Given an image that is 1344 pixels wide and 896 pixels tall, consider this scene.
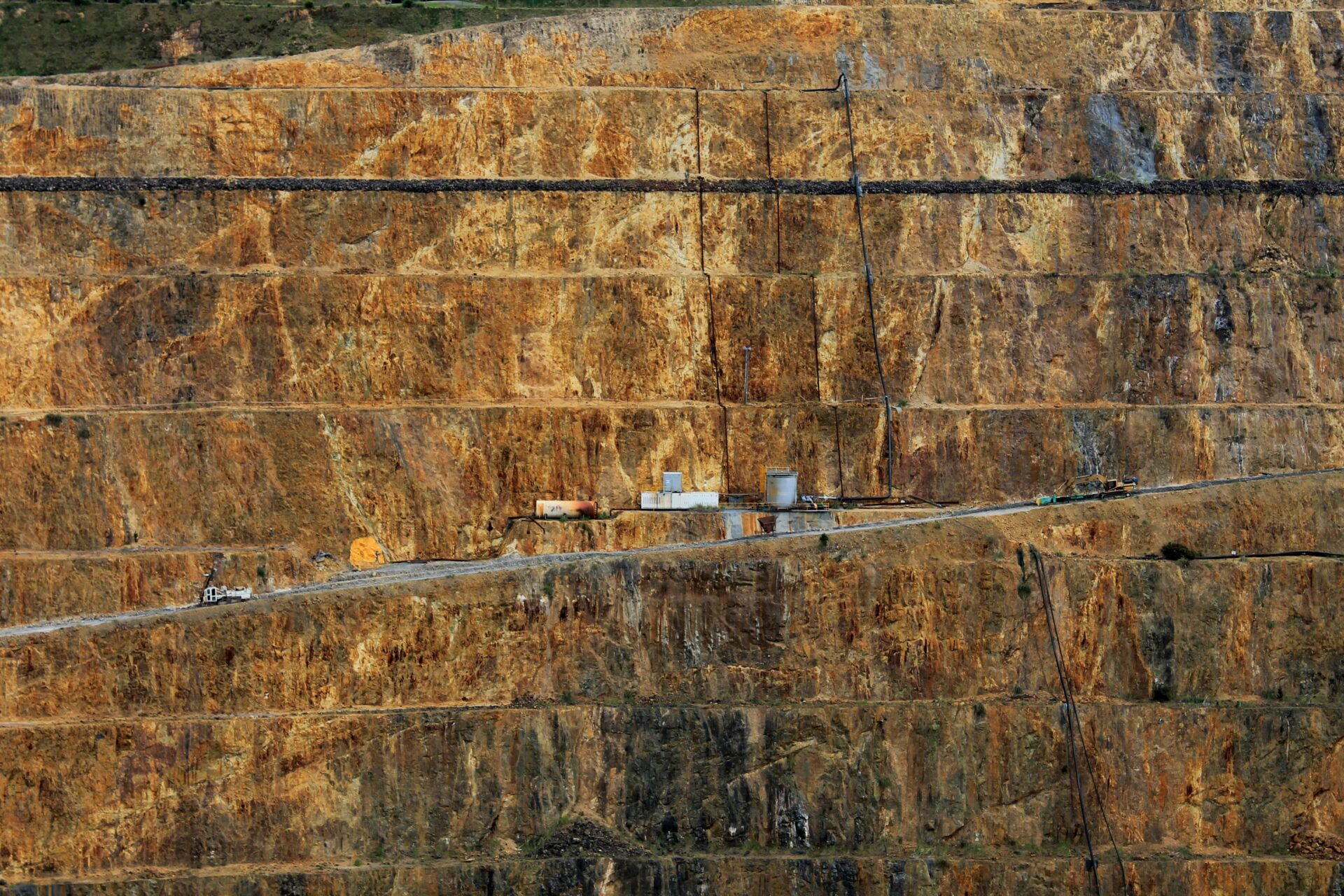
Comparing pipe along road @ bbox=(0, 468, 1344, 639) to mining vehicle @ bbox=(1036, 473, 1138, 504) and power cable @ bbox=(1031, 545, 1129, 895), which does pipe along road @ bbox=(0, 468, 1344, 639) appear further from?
power cable @ bbox=(1031, 545, 1129, 895)

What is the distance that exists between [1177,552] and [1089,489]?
143 inches

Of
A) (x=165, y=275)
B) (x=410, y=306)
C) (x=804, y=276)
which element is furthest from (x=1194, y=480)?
(x=165, y=275)

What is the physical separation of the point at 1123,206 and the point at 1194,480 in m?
9.10

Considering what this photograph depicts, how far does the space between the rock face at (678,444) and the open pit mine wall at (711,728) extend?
0.13m

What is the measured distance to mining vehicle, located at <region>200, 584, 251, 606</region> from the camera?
64.8m

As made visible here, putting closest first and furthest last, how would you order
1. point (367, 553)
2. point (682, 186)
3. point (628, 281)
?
point (367, 553) → point (628, 281) → point (682, 186)

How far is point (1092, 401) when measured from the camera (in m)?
70.6

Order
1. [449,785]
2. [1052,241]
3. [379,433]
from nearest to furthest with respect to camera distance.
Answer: [449,785] → [379,433] → [1052,241]

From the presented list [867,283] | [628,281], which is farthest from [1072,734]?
[628,281]

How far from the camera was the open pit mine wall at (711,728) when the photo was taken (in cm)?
6216

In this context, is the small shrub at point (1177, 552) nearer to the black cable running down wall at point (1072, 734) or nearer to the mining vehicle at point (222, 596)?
the black cable running down wall at point (1072, 734)

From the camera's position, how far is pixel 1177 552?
67.1 metres

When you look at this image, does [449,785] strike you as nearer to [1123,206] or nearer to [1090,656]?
[1090,656]

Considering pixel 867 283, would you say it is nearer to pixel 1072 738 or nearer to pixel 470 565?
pixel 470 565
